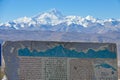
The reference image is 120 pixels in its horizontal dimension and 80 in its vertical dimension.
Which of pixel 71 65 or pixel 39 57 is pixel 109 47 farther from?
pixel 39 57

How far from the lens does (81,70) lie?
12.5 m

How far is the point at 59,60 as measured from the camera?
12.3 metres

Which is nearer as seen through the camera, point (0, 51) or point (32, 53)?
point (0, 51)

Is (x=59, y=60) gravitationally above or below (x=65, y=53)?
below

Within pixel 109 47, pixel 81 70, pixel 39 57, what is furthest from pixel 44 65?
pixel 109 47

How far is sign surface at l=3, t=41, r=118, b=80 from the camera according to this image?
12.0 m

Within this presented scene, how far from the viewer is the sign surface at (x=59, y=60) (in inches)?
473

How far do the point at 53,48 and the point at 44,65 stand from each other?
0.57 metres

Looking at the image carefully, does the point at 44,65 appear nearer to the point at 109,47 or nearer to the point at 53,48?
the point at 53,48

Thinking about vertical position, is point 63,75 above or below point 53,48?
below

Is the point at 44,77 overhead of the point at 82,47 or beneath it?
beneath

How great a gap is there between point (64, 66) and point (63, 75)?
10.0 inches

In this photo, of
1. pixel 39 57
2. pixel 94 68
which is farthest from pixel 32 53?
pixel 94 68

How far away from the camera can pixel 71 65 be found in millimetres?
12375
